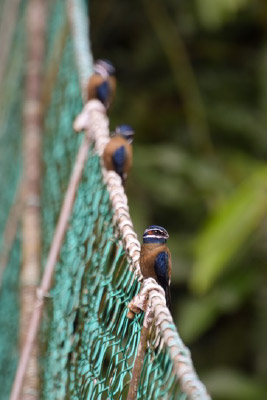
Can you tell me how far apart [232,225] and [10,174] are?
114cm

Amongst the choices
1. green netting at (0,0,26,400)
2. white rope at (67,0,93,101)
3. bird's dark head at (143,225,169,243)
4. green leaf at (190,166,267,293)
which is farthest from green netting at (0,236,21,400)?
bird's dark head at (143,225,169,243)

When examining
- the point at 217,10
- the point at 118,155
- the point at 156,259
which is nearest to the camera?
the point at 156,259

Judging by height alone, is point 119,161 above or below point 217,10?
below

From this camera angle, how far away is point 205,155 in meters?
5.35

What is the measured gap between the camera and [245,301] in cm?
520

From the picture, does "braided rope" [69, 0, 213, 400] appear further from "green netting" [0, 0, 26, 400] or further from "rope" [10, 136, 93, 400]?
"green netting" [0, 0, 26, 400]

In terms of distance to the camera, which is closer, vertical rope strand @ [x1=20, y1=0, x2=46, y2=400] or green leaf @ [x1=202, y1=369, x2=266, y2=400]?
vertical rope strand @ [x1=20, y1=0, x2=46, y2=400]

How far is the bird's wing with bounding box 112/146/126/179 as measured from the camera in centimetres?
223

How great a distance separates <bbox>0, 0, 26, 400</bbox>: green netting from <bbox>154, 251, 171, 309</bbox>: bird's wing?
1.47 metres

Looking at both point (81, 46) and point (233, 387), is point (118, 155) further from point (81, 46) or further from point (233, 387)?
point (233, 387)

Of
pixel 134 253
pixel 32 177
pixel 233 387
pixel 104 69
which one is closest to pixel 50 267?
pixel 104 69

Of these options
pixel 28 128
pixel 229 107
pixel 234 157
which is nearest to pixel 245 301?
pixel 234 157

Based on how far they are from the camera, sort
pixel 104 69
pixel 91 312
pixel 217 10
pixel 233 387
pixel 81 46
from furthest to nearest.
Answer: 1. pixel 217 10
2. pixel 233 387
3. pixel 81 46
4. pixel 104 69
5. pixel 91 312

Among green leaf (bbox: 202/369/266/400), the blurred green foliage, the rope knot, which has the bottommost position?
the rope knot
